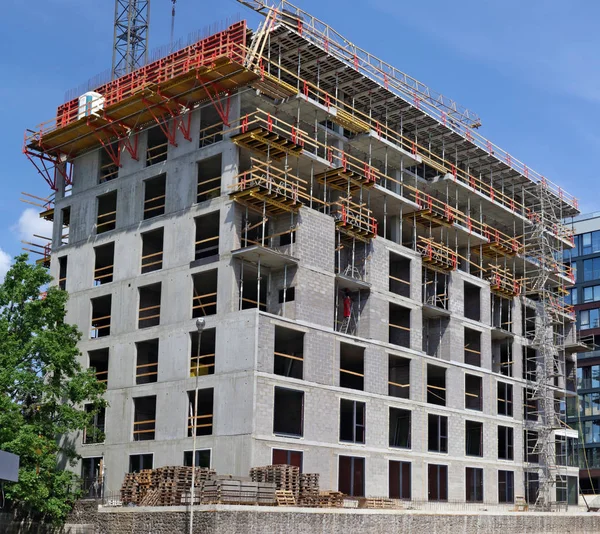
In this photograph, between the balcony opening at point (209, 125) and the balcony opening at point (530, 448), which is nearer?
the balcony opening at point (209, 125)

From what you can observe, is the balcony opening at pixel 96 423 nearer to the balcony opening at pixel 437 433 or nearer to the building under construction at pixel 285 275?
the building under construction at pixel 285 275

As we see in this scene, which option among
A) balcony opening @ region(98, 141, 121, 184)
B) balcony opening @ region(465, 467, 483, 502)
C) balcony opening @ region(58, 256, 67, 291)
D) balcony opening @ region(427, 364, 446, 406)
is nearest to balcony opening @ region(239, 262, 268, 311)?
balcony opening @ region(98, 141, 121, 184)

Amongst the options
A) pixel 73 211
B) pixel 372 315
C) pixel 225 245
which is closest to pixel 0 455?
pixel 225 245

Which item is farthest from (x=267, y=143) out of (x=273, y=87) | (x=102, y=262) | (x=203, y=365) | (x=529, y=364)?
(x=529, y=364)

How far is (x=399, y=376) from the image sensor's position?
189 feet

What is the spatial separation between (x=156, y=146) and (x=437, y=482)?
2684cm

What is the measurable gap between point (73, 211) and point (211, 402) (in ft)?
56.7

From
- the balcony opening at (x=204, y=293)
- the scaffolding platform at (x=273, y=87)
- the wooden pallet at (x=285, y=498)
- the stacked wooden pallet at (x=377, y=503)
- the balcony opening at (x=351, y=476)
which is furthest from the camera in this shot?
the scaffolding platform at (x=273, y=87)

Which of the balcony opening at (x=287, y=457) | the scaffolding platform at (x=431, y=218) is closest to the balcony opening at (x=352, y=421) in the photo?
the balcony opening at (x=287, y=457)

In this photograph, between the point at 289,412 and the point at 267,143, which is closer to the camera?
the point at 267,143

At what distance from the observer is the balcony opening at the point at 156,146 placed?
179ft

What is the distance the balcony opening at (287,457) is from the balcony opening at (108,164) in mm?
21537

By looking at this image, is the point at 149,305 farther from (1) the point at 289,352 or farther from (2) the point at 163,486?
(2) the point at 163,486

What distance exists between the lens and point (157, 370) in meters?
50.8
